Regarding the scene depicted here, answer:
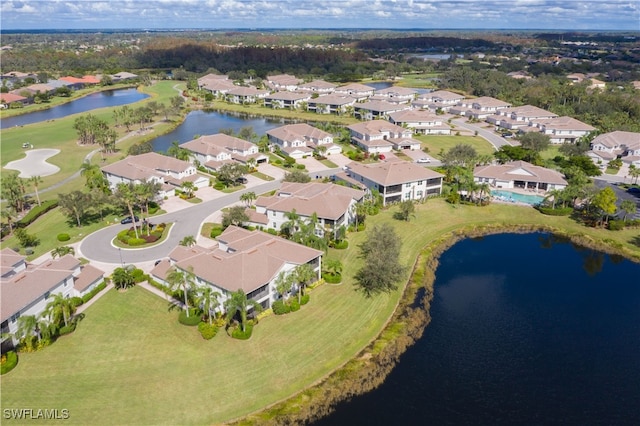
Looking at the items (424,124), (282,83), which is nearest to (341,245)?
(424,124)

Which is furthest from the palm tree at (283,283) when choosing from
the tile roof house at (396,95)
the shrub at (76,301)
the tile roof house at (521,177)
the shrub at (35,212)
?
the tile roof house at (396,95)

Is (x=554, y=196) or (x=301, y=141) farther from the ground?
(x=301, y=141)

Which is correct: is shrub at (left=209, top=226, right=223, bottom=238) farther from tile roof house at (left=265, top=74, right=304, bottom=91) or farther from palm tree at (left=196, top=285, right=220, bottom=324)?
tile roof house at (left=265, top=74, right=304, bottom=91)

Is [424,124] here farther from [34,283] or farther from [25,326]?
[25,326]

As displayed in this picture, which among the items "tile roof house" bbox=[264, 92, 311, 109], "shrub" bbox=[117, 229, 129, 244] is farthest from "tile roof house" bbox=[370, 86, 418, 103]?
"shrub" bbox=[117, 229, 129, 244]

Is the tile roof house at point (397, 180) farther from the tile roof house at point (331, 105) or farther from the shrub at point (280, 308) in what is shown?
the tile roof house at point (331, 105)

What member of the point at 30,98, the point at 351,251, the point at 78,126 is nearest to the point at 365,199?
the point at 351,251
